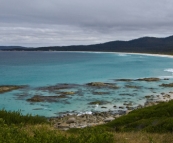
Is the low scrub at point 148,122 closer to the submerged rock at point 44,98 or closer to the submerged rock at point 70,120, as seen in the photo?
the submerged rock at point 70,120

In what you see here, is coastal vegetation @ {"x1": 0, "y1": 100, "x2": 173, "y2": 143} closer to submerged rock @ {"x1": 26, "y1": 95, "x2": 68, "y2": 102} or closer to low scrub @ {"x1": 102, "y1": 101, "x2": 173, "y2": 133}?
low scrub @ {"x1": 102, "y1": 101, "x2": 173, "y2": 133}

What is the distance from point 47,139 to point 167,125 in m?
7.05

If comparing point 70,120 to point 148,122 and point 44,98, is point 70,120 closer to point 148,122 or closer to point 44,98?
point 44,98

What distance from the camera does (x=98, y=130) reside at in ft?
31.0

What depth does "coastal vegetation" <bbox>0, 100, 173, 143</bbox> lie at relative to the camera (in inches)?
290

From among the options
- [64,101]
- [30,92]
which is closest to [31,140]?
[64,101]

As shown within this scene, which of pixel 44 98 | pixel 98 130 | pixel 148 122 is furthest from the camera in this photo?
pixel 44 98

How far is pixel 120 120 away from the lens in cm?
1650

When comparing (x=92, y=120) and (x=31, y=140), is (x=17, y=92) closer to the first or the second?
(x=92, y=120)

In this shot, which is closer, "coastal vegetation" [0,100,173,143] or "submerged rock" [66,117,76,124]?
"coastal vegetation" [0,100,173,143]

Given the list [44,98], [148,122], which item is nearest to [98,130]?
[148,122]

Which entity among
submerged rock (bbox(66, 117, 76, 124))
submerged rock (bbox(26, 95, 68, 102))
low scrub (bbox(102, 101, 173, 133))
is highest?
low scrub (bbox(102, 101, 173, 133))

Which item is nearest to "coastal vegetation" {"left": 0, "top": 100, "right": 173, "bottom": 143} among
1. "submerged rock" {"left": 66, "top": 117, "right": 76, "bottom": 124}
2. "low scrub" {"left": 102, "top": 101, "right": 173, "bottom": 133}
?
"low scrub" {"left": 102, "top": 101, "right": 173, "bottom": 133}

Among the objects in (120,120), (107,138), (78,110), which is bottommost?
(78,110)
